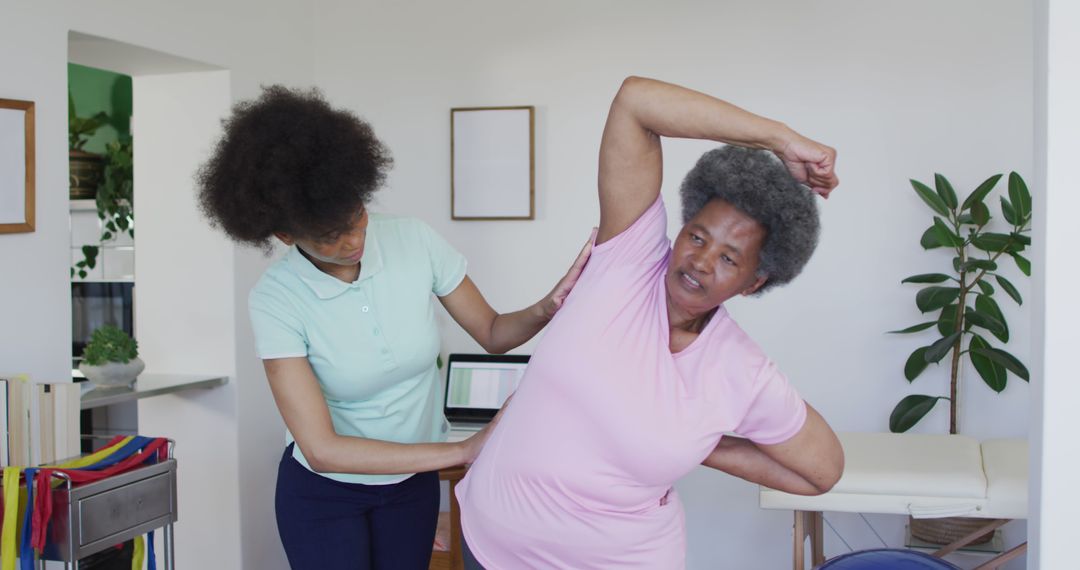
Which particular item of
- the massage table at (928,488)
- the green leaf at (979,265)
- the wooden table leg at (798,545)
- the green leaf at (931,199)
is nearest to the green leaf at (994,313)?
the green leaf at (979,265)

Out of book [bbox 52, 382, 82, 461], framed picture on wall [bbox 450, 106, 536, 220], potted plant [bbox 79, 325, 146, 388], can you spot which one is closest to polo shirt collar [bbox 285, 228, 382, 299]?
book [bbox 52, 382, 82, 461]

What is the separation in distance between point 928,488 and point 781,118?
154 centimetres

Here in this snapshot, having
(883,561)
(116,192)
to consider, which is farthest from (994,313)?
(116,192)

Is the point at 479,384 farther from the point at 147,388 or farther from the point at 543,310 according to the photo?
the point at 543,310

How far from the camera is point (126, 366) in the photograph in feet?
10.5

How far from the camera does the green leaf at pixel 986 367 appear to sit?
10.6 ft

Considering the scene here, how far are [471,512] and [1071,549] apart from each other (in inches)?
36.1

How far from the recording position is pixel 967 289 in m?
3.26

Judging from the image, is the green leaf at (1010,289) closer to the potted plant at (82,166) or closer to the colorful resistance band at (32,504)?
the colorful resistance band at (32,504)

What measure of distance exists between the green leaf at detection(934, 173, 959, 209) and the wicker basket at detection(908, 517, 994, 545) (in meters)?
1.07

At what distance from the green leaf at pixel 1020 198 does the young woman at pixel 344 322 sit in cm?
191

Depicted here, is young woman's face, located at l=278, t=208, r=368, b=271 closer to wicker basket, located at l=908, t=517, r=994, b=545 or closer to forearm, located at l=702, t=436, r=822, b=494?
forearm, located at l=702, t=436, r=822, b=494

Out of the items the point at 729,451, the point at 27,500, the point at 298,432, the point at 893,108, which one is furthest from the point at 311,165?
the point at 893,108

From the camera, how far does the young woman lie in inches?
68.4
